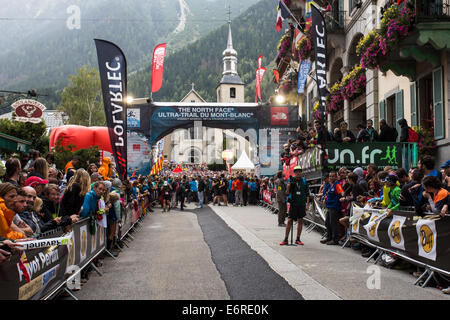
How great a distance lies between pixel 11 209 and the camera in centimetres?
549

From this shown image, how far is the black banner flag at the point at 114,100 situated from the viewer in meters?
12.2

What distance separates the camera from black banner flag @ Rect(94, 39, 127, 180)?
40.1 ft

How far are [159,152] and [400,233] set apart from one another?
2968 cm

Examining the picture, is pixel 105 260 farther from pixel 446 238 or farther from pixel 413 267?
pixel 446 238

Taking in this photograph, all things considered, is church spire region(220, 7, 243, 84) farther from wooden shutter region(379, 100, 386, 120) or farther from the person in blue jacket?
the person in blue jacket

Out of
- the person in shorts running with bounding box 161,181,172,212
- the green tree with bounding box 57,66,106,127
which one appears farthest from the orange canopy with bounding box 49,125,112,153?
the green tree with bounding box 57,66,106,127

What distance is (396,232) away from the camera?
809cm

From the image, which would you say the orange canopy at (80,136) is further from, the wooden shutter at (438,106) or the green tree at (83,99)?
the green tree at (83,99)

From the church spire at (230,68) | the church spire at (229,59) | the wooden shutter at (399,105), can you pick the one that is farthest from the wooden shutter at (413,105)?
the church spire at (230,68)

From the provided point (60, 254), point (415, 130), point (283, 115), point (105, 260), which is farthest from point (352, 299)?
point (283, 115)

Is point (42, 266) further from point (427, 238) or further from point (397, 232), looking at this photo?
point (397, 232)

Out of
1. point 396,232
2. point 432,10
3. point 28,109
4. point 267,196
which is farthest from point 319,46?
point 28,109

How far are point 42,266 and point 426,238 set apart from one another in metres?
5.19

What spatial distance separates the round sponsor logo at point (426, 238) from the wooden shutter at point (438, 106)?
23.2 ft
